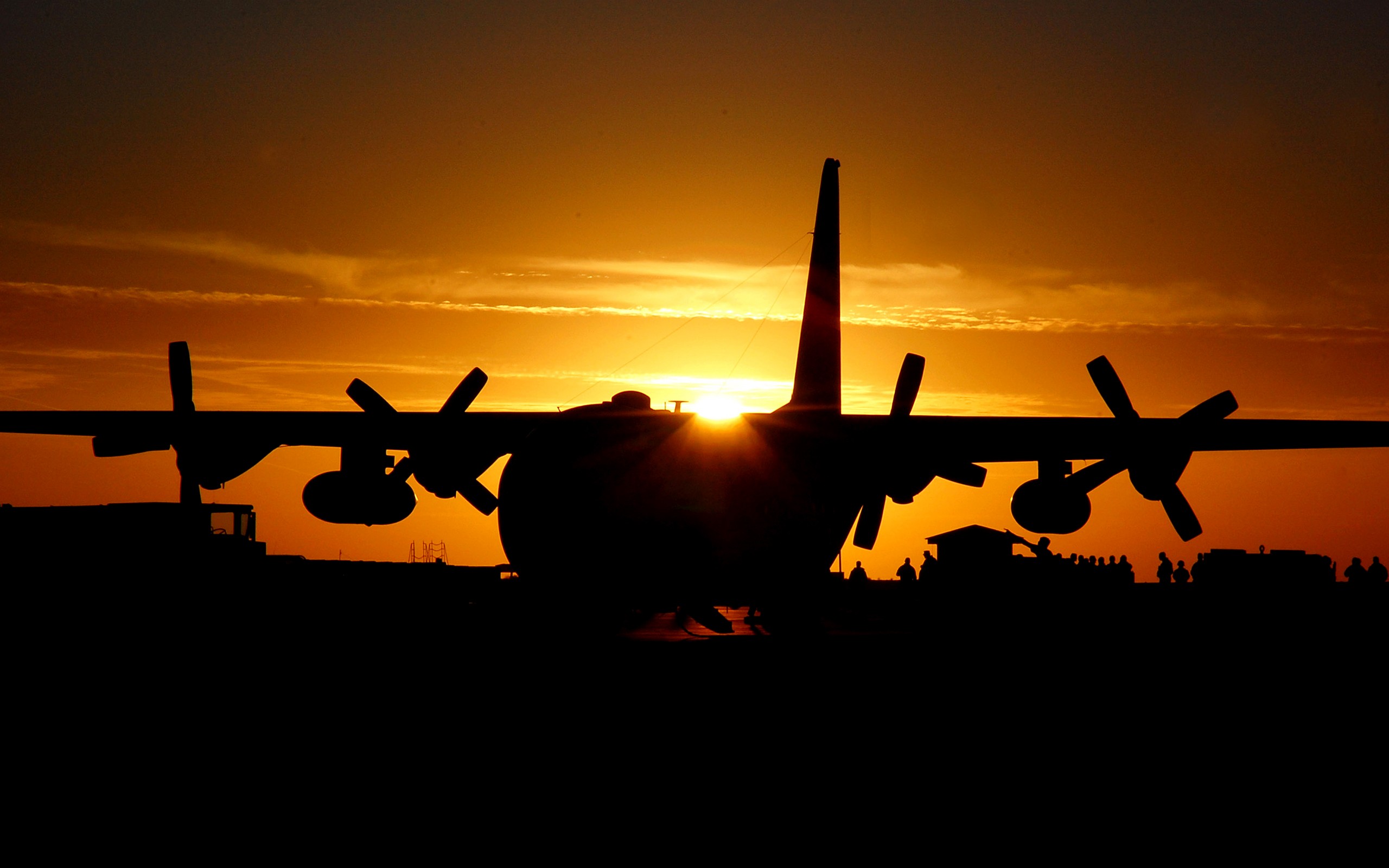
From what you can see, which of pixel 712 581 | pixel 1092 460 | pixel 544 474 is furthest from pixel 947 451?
pixel 544 474

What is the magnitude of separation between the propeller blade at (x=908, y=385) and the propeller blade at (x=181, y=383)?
1491 cm

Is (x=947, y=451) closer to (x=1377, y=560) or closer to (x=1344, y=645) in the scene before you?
(x=1344, y=645)

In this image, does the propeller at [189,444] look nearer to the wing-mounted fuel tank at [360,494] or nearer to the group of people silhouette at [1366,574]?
the wing-mounted fuel tank at [360,494]

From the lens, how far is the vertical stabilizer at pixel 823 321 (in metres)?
29.1

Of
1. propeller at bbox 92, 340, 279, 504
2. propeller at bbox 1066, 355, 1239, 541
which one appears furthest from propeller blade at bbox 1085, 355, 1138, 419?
propeller at bbox 92, 340, 279, 504

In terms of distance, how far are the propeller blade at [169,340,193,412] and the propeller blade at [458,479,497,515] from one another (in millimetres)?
6478

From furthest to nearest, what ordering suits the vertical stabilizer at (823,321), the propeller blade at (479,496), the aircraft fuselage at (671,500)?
the vertical stabilizer at (823,321), the propeller blade at (479,496), the aircraft fuselage at (671,500)

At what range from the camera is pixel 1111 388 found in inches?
944

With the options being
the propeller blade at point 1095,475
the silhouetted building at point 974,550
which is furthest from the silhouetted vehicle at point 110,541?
the silhouetted building at point 974,550

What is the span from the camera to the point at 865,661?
68.7 ft

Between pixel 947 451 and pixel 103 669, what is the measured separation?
16556mm

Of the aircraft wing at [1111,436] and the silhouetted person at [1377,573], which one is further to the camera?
the silhouetted person at [1377,573]

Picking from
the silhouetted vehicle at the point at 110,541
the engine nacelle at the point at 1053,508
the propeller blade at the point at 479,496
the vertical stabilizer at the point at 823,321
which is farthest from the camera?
the silhouetted vehicle at the point at 110,541

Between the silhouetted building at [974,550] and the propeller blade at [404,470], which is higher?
the propeller blade at [404,470]
